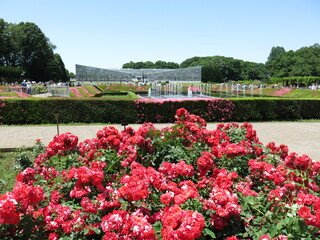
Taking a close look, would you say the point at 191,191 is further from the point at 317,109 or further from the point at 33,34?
the point at 33,34

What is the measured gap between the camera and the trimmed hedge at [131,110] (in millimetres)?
10773

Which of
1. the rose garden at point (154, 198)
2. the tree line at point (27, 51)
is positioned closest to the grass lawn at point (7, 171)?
the rose garden at point (154, 198)

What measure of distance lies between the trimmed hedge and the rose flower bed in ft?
27.2

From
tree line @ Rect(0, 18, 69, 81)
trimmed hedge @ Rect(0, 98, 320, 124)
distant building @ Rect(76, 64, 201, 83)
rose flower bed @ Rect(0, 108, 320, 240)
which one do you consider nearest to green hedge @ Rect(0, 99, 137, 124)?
trimmed hedge @ Rect(0, 98, 320, 124)

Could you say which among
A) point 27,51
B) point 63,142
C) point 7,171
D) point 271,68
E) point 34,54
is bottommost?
point 7,171

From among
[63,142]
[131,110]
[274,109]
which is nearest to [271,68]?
[274,109]

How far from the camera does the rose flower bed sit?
1509 mm

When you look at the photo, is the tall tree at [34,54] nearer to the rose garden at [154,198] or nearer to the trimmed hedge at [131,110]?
the trimmed hedge at [131,110]

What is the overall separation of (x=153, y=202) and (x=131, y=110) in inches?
368

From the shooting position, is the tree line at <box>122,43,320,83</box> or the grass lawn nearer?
the grass lawn

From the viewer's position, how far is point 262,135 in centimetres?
893

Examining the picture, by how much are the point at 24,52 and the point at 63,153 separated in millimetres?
60153

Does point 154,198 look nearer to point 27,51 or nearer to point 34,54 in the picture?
point 34,54

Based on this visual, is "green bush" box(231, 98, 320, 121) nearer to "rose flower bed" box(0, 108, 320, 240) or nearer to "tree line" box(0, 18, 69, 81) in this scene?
"rose flower bed" box(0, 108, 320, 240)
